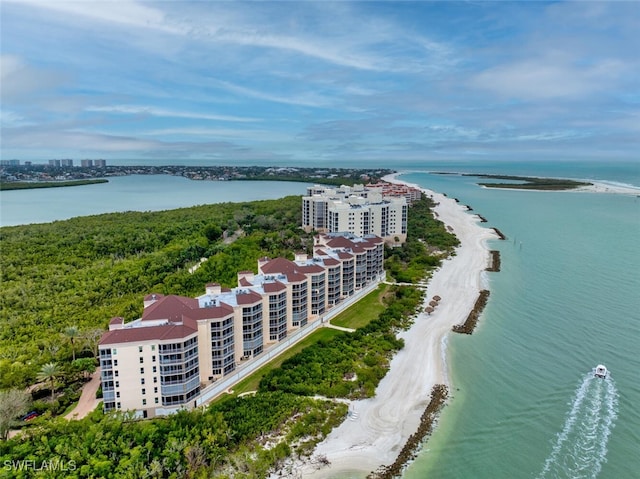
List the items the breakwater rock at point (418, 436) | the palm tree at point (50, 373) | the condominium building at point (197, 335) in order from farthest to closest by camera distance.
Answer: the palm tree at point (50, 373)
the condominium building at point (197, 335)
the breakwater rock at point (418, 436)

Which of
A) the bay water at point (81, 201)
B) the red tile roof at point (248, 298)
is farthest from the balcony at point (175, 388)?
the bay water at point (81, 201)

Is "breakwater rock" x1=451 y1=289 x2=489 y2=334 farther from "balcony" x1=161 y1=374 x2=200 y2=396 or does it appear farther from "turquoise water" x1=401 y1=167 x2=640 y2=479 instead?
"balcony" x1=161 y1=374 x2=200 y2=396

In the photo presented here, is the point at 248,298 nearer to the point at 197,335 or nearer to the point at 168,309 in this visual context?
the point at 197,335

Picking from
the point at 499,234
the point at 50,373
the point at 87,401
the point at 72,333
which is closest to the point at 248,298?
the point at 87,401

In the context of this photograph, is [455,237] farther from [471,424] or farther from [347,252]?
[471,424]

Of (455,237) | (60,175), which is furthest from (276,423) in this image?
(60,175)

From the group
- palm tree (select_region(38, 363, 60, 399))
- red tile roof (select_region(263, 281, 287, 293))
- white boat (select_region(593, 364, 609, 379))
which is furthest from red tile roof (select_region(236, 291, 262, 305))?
white boat (select_region(593, 364, 609, 379))

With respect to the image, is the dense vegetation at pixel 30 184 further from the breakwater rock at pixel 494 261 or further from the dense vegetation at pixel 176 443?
the dense vegetation at pixel 176 443
